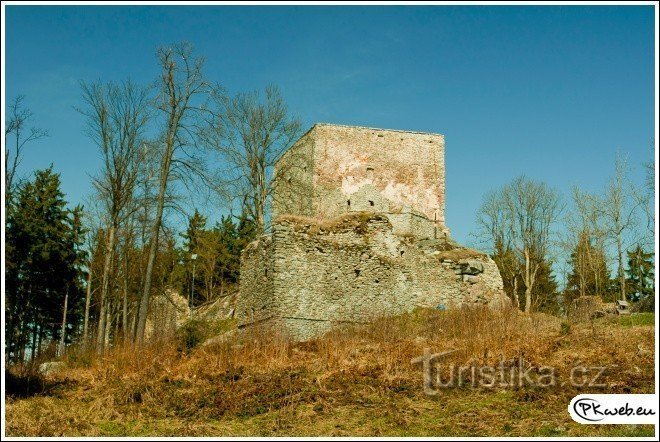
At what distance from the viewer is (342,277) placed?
19844mm

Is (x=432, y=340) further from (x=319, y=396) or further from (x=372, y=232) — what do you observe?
(x=372, y=232)

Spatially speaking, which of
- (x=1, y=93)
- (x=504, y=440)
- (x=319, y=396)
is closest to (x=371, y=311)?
(x=319, y=396)

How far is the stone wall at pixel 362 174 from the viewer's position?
31828 millimetres

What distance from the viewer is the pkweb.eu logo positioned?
28.1 feet

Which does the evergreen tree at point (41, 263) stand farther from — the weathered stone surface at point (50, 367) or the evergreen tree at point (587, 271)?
the evergreen tree at point (587, 271)

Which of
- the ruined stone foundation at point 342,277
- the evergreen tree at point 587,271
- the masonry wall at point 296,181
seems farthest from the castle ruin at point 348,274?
the evergreen tree at point 587,271

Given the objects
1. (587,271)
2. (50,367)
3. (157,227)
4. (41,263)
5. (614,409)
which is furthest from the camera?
(587,271)

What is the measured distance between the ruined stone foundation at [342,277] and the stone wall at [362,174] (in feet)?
32.1

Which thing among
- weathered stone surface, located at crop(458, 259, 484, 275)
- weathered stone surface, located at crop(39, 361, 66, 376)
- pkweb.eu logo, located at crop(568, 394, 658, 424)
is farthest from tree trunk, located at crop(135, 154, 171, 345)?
pkweb.eu logo, located at crop(568, 394, 658, 424)

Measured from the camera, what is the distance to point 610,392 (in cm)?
990

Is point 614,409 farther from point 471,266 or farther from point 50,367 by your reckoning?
point 471,266

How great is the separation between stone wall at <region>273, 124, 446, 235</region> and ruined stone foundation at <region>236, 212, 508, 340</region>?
9791mm

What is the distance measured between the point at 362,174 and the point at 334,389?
21.9 metres

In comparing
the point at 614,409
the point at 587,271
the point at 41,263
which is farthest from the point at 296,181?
the point at 614,409
